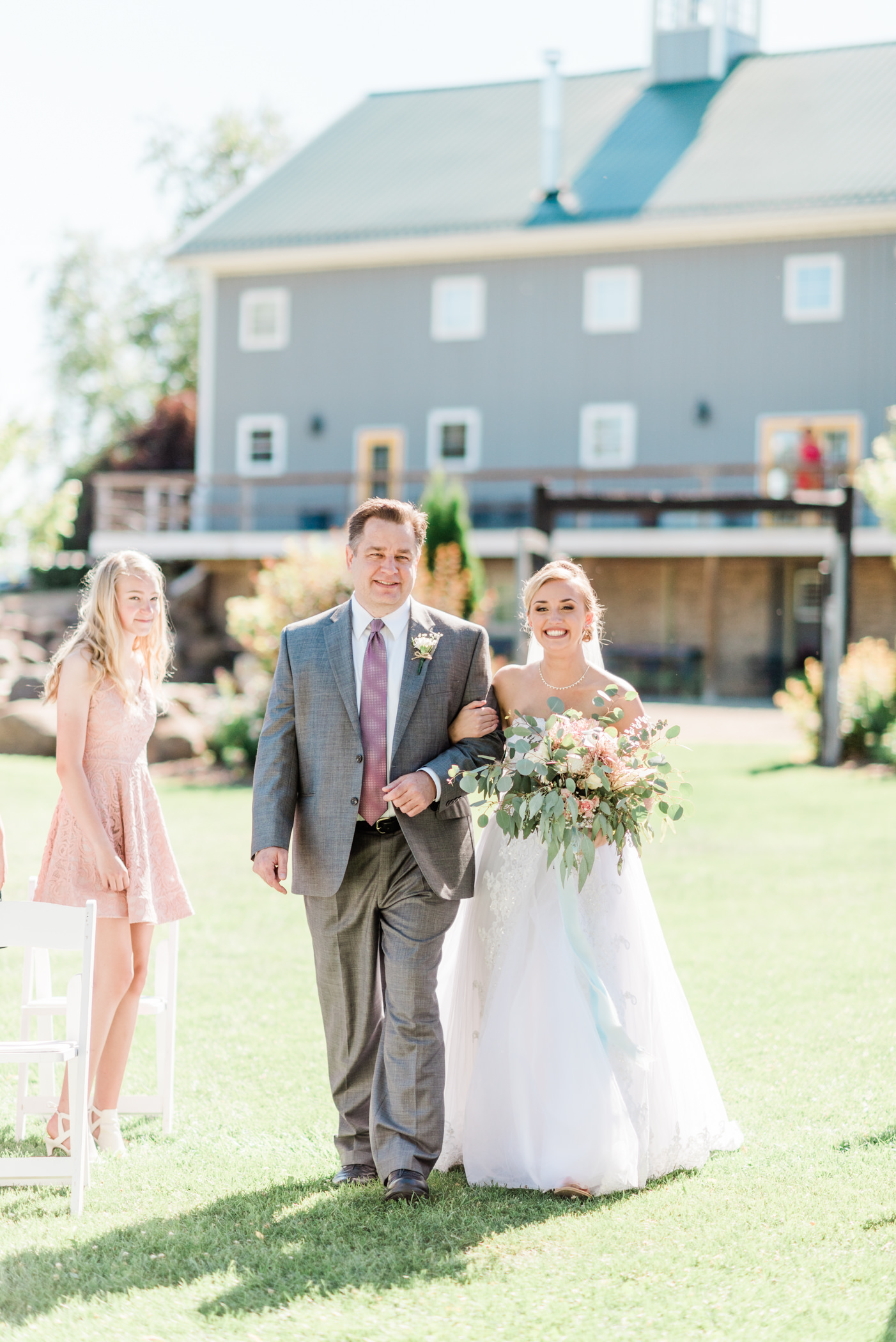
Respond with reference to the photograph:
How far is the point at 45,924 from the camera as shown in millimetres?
4426

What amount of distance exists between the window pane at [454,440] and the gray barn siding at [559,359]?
445 mm

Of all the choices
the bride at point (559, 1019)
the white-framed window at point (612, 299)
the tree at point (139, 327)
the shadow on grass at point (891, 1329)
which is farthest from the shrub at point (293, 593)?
the tree at point (139, 327)

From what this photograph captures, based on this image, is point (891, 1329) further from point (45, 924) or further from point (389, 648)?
point (45, 924)

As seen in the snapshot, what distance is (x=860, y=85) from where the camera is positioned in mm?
29797

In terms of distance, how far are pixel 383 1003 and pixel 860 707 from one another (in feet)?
48.7

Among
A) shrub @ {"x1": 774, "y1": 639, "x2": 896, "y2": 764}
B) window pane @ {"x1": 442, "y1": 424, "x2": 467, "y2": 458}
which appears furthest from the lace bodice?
window pane @ {"x1": 442, "y1": 424, "x2": 467, "y2": 458}

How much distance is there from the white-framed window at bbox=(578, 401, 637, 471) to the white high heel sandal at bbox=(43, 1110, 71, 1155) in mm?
24402

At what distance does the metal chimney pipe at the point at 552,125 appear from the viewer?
29.1 m

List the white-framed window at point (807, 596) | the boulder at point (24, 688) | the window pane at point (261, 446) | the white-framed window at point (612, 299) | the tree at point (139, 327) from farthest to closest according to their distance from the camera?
1. the tree at point (139, 327)
2. the window pane at point (261, 446)
3. the white-framed window at point (807, 596)
4. the white-framed window at point (612, 299)
5. the boulder at point (24, 688)

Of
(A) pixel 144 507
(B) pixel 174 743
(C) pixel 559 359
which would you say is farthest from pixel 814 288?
(B) pixel 174 743

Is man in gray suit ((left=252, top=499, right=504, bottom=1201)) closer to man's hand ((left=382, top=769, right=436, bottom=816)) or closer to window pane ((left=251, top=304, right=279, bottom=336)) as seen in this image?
man's hand ((left=382, top=769, right=436, bottom=816))

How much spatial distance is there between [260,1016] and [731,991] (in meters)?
2.51

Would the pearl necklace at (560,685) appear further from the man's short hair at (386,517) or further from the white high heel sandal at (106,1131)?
the white high heel sandal at (106,1131)

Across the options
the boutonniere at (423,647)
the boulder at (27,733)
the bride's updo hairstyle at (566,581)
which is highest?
the bride's updo hairstyle at (566,581)
